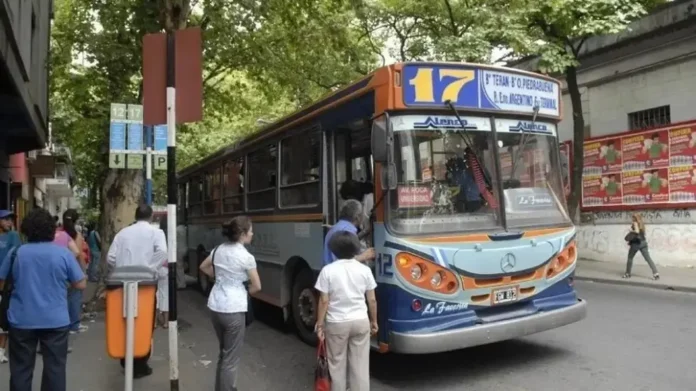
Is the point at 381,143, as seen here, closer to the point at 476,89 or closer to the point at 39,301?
the point at 476,89

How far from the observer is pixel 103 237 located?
10617mm

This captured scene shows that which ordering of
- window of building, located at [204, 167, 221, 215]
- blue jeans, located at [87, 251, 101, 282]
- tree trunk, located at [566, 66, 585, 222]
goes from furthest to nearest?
tree trunk, located at [566, 66, 585, 222] → blue jeans, located at [87, 251, 101, 282] → window of building, located at [204, 167, 221, 215]

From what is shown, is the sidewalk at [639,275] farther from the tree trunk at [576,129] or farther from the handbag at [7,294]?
the handbag at [7,294]

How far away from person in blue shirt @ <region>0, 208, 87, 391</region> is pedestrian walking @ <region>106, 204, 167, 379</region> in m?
1.15

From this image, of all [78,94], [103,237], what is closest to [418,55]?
[78,94]

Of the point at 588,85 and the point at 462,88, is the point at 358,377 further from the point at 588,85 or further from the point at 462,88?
the point at 588,85

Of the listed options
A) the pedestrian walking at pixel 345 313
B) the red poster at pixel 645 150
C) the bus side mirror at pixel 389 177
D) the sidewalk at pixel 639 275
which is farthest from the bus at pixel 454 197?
A: the red poster at pixel 645 150

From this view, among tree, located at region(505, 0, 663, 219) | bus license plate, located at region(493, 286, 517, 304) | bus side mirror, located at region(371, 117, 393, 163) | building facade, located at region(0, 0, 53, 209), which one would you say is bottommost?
bus license plate, located at region(493, 286, 517, 304)

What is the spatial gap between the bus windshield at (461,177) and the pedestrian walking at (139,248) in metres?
2.37

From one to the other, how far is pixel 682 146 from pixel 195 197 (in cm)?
1147

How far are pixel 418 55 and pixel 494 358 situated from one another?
13.3 m

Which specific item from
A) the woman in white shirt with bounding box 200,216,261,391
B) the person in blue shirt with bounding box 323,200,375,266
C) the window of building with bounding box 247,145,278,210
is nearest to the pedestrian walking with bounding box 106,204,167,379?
the woman in white shirt with bounding box 200,216,261,391

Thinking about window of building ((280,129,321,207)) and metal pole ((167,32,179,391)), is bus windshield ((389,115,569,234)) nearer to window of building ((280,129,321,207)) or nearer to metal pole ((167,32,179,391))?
window of building ((280,129,321,207))

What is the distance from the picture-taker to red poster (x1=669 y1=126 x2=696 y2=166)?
1445 cm
